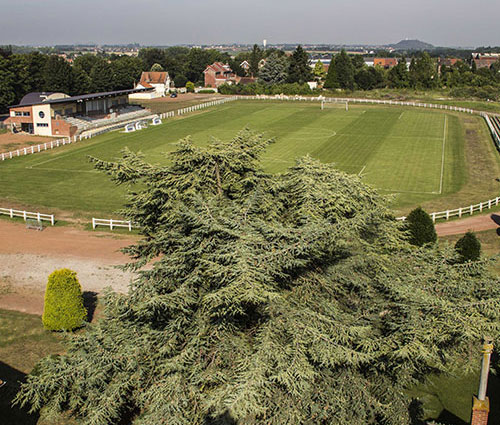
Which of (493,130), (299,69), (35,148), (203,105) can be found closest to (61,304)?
(35,148)

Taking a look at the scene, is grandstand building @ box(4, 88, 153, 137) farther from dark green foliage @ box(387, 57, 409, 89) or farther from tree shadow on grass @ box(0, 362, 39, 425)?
dark green foliage @ box(387, 57, 409, 89)

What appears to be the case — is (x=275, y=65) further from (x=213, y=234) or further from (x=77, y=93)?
(x=213, y=234)

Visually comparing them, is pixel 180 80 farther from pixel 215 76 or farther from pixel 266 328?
pixel 266 328

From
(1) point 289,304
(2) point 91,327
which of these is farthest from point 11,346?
(1) point 289,304

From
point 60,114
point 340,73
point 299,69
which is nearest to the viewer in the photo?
point 60,114

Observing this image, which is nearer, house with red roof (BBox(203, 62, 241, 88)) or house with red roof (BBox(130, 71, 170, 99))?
house with red roof (BBox(130, 71, 170, 99))

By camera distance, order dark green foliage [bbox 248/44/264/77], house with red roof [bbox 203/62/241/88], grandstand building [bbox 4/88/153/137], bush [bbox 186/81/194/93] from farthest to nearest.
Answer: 1. dark green foliage [bbox 248/44/264/77]
2. house with red roof [bbox 203/62/241/88]
3. bush [bbox 186/81/194/93]
4. grandstand building [bbox 4/88/153/137]

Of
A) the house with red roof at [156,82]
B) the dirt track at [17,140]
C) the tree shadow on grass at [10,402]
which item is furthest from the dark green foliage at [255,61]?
the tree shadow on grass at [10,402]

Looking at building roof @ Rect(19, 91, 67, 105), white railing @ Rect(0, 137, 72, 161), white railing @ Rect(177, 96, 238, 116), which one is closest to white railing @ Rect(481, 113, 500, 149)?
white railing @ Rect(177, 96, 238, 116)
